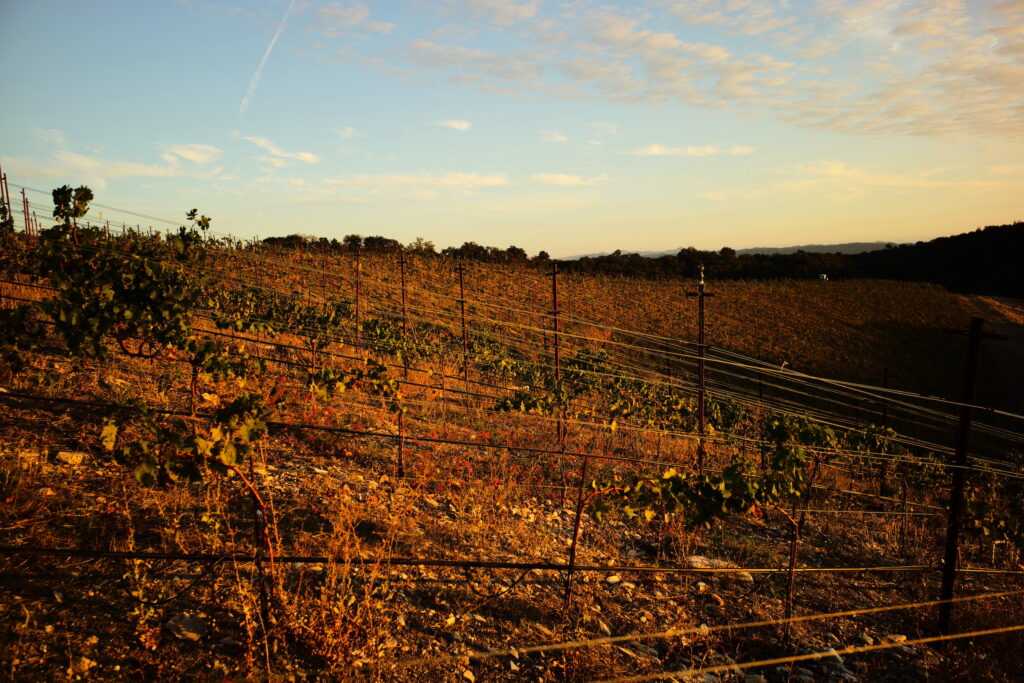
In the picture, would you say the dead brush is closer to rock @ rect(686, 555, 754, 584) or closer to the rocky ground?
the rocky ground

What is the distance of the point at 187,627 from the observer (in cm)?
425

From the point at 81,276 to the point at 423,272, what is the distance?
30.2 metres

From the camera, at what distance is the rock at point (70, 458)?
6215 millimetres

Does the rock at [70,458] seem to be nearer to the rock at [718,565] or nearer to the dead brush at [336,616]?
the dead brush at [336,616]

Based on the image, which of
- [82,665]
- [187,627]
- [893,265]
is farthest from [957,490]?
[893,265]

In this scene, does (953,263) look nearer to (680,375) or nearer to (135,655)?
(680,375)

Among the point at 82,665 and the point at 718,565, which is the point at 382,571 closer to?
the point at 82,665

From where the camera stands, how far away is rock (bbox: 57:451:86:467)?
20.4ft

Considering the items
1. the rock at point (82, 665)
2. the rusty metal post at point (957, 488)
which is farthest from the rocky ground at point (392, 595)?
the rusty metal post at point (957, 488)

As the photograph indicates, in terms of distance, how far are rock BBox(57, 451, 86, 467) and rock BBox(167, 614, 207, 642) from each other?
3.11m

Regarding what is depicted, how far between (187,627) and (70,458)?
3.31m

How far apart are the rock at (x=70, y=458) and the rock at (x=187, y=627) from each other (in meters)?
3.11

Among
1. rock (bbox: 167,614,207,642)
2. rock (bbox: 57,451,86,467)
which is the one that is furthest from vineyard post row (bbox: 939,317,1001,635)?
rock (bbox: 57,451,86,467)

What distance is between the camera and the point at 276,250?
3606 cm
